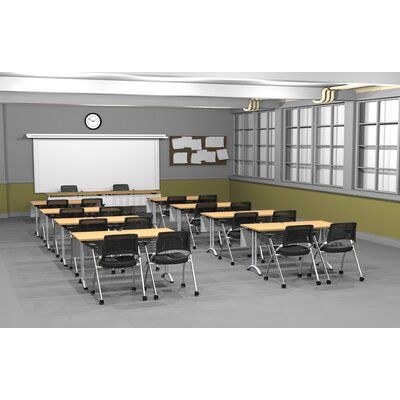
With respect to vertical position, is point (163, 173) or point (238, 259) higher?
point (163, 173)

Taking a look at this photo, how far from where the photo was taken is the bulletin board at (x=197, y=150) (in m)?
16.6

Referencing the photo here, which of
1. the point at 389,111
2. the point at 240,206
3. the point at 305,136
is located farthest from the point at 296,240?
the point at 305,136

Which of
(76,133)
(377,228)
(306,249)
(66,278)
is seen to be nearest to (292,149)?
(377,228)

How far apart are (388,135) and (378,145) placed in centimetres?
30

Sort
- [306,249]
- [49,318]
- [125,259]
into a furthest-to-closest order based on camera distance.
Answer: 1. [306,249]
2. [125,259]
3. [49,318]

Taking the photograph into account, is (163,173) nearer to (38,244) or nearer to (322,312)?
(38,244)

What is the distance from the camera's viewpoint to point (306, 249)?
7.80m

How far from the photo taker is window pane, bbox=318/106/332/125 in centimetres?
1281

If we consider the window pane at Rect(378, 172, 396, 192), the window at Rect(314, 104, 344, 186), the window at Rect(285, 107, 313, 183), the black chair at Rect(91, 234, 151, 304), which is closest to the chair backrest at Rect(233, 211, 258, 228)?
the black chair at Rect(91, 234, 151, 304)

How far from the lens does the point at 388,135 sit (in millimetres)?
10977

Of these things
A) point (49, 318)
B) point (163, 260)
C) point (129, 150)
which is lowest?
point (49, 318)

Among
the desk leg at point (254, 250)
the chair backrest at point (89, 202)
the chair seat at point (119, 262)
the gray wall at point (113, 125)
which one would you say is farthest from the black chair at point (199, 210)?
the gray wall at point (113, 125)

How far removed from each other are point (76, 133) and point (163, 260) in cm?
934

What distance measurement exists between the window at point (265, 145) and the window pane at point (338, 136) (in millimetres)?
2667
